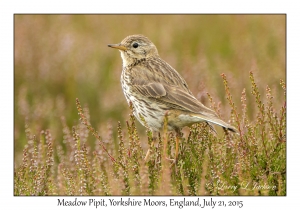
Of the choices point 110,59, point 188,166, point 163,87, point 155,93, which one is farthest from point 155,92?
point 110,59

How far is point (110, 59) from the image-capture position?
10.6 metres

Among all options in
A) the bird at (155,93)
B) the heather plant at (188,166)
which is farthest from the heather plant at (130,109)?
the bird at (155,93)

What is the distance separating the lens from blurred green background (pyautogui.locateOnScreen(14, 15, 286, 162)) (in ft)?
26.6

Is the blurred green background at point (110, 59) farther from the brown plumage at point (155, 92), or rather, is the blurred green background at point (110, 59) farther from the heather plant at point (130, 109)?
the brown plumage at point (155, 92)

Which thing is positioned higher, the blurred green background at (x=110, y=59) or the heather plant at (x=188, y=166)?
the blurred green background at (x=110, y=59)

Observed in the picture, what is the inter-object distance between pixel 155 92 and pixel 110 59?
18.4ft

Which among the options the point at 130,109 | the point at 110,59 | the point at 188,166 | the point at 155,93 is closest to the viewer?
the point at 130,109

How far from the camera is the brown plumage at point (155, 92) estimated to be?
475 centimetres

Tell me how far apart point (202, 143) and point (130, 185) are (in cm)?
89

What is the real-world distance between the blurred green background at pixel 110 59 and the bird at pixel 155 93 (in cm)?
148

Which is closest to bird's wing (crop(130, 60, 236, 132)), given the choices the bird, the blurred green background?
the bird

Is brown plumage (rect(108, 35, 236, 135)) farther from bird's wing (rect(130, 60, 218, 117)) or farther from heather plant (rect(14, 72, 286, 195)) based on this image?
heather plant (rect(14, 72, 286, 195))

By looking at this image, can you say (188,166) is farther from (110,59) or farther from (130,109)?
(110,59)

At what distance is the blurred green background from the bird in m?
1.48
